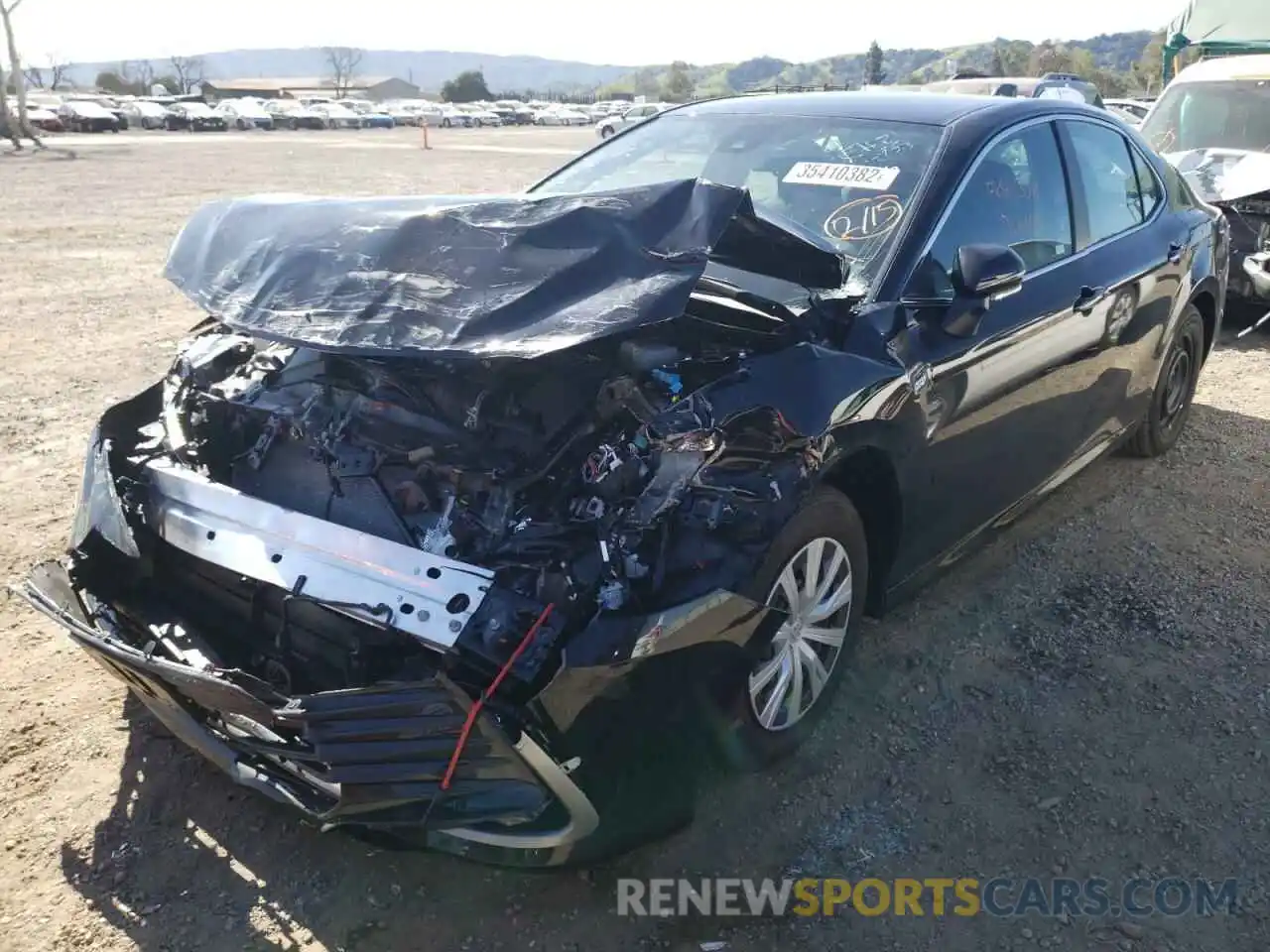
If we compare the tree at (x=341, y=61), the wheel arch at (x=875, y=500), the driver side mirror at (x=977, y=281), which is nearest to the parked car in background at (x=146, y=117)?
the driver side mirror at (x=977, y=281)

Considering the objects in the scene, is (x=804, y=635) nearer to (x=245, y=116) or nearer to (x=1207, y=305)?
(x=1207, y=305)

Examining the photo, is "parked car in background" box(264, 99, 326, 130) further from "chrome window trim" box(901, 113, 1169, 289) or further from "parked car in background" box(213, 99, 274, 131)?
"chrome window trim" box(901, 113, 1169, 289)

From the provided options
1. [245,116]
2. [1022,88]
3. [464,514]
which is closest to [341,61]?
[245,116]

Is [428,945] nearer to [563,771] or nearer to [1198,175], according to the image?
[563,771]

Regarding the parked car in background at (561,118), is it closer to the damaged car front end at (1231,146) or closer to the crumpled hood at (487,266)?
the damaged car front end at (1231,146)

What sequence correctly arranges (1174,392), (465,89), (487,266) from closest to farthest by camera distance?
(487,266), (1174,392), (465,89)

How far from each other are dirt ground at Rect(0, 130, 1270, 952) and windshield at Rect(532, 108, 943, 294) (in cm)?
151

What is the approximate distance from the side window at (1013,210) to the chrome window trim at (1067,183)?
12 mm

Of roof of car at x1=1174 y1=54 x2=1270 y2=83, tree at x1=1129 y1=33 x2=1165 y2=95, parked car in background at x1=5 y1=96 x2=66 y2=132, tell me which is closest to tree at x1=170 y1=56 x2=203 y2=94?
parked car in background at x1=5 y1=96 x2=66 y2=132

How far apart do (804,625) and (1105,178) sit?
9.02 feet

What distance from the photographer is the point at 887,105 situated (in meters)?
3.82

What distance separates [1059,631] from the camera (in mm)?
3754

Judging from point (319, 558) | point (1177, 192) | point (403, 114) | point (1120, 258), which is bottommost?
point (403, 114)

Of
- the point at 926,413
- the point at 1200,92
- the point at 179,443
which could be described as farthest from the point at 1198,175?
the point at 179,443
